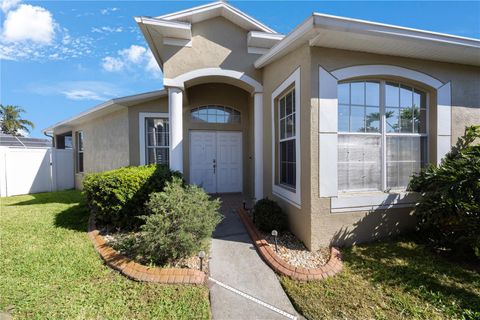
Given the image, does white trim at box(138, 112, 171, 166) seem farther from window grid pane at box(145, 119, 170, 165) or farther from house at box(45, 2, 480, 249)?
house at box(45, 2, 480, 249)

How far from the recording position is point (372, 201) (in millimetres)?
4434

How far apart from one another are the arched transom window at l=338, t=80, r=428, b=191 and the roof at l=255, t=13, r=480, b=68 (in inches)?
26.5

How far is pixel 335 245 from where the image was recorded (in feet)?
13.9

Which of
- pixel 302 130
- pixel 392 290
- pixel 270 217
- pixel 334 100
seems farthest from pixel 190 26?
pixel 392 290

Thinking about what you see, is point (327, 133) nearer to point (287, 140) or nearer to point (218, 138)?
point (287, 140)

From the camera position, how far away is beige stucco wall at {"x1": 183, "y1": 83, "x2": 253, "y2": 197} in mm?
7875

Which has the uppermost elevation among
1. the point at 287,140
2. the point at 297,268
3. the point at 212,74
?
the point at 212,74

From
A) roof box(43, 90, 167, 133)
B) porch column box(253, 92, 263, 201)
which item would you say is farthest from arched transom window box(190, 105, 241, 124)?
porch column box(253, 92, 263, 201)

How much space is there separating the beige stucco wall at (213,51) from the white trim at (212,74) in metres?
0.09

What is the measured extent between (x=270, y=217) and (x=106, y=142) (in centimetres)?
775

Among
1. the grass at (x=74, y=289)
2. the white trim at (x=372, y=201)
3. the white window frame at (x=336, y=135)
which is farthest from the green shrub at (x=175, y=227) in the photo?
the white trim at (x=372, y=201)

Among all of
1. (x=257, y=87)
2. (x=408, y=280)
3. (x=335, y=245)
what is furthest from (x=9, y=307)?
(x=257, y=87)

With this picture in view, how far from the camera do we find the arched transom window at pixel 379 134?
452 cm

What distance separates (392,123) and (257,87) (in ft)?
11.0
